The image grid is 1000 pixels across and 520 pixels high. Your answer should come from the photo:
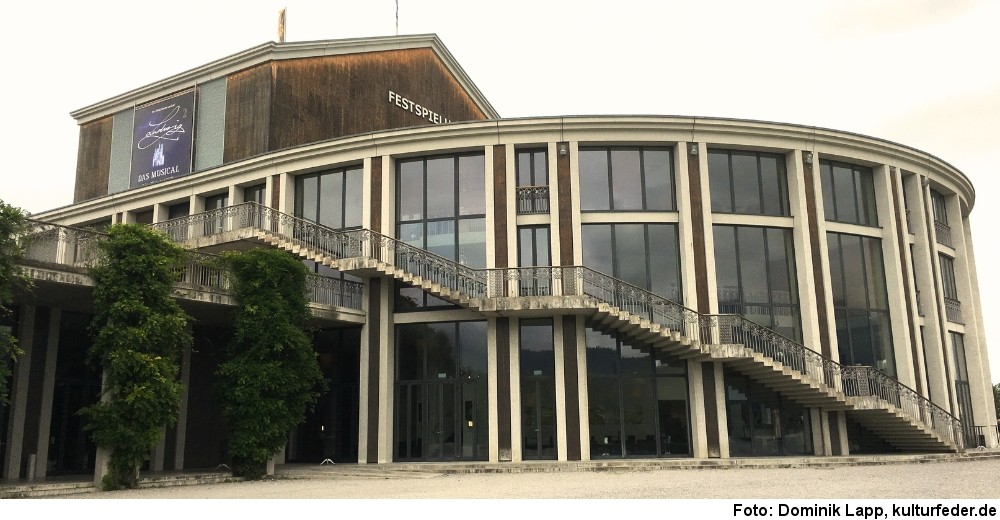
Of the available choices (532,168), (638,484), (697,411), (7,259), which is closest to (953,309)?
(697,411)

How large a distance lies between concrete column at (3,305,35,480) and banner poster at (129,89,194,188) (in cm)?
941

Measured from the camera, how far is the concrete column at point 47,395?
871 inches

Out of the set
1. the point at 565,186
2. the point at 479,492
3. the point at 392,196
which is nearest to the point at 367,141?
the point at 392,196

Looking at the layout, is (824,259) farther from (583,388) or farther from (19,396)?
(19,396)

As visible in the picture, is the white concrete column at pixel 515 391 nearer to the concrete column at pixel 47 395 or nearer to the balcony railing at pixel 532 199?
the balcony railing at pixel 532 199

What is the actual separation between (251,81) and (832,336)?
21.6 meters

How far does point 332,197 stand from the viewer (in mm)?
26734

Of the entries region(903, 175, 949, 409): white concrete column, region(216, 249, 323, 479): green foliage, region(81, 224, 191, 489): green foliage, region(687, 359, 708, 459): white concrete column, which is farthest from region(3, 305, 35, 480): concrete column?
region(903, 175, 949, 409): white concrete column

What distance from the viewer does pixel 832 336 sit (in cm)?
2462

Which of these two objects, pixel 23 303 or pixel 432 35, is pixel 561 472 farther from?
pixel 432 35

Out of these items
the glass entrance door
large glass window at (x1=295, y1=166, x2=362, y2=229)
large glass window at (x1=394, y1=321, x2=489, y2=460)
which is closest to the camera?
the glass entrance door

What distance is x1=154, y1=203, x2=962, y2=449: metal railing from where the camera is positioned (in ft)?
75.3

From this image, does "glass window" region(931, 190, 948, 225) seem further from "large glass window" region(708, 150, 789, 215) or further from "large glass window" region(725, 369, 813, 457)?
"large glass window" region(725, 369, 813, 457)

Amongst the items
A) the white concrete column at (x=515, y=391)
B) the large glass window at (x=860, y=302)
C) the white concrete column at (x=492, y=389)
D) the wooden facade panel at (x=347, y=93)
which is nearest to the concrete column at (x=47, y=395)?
the wooden facade panel at (x=347, y=93)
